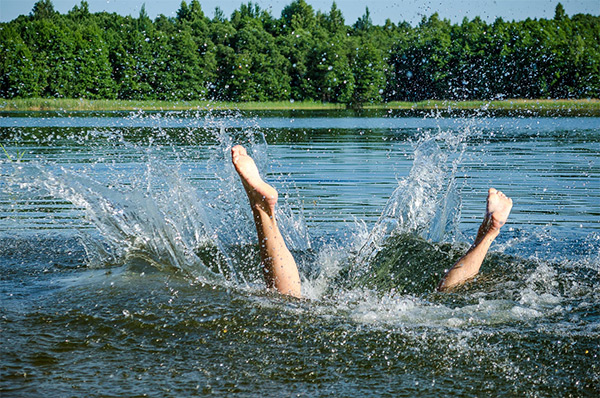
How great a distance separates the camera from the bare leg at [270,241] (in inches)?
178

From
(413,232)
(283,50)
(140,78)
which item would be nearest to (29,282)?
(413,232)

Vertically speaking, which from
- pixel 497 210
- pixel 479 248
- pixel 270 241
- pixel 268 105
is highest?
pixel 268 105

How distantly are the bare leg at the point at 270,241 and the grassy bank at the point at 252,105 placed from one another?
1102 inches

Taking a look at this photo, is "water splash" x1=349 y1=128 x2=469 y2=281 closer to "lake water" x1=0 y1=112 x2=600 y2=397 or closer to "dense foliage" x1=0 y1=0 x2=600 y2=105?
"lake water" x1=0 y1=112 x2=600 y2=397

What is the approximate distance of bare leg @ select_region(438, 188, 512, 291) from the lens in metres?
4.79

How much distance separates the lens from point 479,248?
4.79 metres

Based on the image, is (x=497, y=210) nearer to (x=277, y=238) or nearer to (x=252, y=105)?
(x=277, y=238)

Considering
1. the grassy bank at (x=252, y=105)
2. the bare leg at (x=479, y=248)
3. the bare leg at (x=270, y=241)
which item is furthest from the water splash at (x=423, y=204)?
the grassy bank at (x=252, y=105)

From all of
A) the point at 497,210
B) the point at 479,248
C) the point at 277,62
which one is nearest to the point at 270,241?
the point at 479,248

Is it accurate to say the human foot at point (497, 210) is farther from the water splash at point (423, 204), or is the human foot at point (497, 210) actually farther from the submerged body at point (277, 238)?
the water splash at point (423, 204)

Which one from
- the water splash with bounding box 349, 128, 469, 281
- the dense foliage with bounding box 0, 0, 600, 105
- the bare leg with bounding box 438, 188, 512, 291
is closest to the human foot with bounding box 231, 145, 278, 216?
the bare leg with bounding box 438, 188, 512, 291

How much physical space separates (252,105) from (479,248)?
55011mm

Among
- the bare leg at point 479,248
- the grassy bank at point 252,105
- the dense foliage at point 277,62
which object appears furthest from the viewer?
the grassy bank at point 252,105

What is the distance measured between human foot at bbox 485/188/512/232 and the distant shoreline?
27.1m
